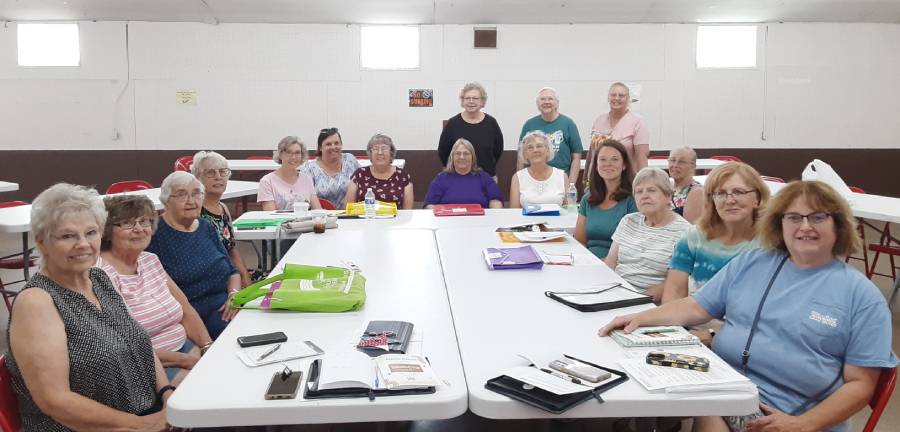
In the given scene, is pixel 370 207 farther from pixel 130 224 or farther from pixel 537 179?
pixel 130 224

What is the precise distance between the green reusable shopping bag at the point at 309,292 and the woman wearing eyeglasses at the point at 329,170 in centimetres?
266

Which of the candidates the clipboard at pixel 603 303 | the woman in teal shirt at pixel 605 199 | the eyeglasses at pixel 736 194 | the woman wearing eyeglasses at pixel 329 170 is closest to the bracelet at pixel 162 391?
the clipboard at pixel 603 303

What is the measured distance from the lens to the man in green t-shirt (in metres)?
5.78

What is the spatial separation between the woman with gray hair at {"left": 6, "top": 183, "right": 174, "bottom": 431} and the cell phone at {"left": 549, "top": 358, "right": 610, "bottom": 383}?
3.70 feet

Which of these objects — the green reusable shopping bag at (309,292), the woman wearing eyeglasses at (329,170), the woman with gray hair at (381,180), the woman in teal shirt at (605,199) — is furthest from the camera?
the woman wearing eyeglasses at (329,170)

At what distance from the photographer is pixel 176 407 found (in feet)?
5.40

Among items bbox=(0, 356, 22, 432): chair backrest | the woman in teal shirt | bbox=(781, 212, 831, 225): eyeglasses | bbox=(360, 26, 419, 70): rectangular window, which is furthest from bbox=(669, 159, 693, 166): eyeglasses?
bbox=(360, 26, 419, 70): rectangular window

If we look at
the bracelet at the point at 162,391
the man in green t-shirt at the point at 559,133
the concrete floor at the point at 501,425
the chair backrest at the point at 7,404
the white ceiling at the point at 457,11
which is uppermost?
the white ceiling at the point at 457,11

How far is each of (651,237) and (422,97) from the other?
6.96 m

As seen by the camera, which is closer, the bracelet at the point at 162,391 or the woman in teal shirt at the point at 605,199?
the bracelet at the point at 162,391

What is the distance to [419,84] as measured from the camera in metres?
9.89

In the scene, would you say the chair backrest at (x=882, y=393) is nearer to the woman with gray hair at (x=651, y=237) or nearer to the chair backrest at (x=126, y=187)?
the woman with gray hair at (x=651, y=237)

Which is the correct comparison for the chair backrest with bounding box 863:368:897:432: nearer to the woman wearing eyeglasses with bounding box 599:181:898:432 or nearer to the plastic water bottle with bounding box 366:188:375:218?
the woman wearing eyeglasses with bounding box 599:181:898:432

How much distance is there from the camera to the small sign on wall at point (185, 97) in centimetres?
980
